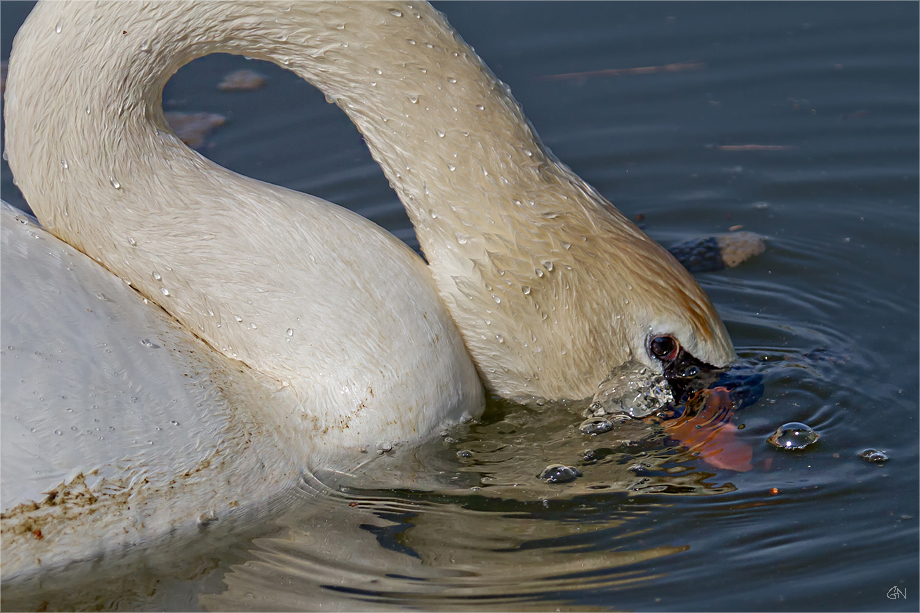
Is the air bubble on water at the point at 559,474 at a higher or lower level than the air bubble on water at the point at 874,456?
higher

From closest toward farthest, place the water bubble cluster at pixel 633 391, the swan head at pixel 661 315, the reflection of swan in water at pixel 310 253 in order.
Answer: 1. the reflection of swan in water at pixel 310 253
2. the swan head at pixel 661 315
3. the water bubble cluster at pixel 633 391

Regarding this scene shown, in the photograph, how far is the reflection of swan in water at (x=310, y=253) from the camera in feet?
10.6

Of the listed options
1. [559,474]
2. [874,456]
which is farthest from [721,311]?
[559,474]

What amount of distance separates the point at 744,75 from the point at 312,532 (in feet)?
14.7

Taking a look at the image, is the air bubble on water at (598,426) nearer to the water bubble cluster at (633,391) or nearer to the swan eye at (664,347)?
the water bubble cluster at (633,391)

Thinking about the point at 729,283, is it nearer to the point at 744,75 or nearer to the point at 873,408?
the point at 873,408

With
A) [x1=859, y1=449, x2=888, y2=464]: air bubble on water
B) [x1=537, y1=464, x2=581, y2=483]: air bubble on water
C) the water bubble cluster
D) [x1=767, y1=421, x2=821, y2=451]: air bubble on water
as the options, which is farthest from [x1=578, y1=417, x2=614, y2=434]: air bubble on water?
[x1=859, y1=449, x2=888, y2=464]: air bubble on water

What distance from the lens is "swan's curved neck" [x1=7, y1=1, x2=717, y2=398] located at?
327cm

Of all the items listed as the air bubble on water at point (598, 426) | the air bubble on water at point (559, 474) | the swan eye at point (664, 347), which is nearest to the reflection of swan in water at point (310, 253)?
the swan eye at point (664, 347)

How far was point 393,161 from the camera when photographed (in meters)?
3.54

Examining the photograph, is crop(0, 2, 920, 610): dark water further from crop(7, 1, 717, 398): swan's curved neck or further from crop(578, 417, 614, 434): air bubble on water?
crop(7, 1, 717, 398): swan's curved neck

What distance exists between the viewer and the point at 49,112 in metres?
3.27

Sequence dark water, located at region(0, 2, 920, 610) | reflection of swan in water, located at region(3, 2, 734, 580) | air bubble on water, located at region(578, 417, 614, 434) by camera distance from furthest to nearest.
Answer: air bubble on water, located at region(578, 417, 614, 434) < reflection of swan in water, located at region(3, 2, 734, 580) < dark water, located at region(0, 2, 920, 610)

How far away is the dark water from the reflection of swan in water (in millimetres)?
276
